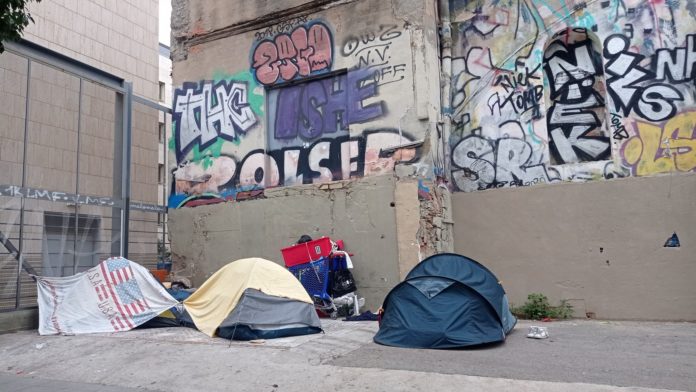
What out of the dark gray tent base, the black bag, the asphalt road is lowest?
the asphalt road

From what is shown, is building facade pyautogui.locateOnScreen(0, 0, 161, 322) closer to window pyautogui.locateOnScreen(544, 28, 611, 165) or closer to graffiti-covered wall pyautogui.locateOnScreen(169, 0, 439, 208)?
graffiti-covered wall pyautogui.locateOnScreen(169, 0, 439, 208)

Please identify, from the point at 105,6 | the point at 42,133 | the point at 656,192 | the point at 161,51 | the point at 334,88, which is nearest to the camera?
the point at 656,192

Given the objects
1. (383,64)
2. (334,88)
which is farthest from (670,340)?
(334,88)

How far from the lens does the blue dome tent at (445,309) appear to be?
7875 millimetres

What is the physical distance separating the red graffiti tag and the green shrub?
683 centimetres

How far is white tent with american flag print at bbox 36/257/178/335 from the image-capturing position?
993 cm

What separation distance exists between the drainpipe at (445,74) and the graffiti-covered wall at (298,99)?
0.43 m

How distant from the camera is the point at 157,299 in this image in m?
10.2

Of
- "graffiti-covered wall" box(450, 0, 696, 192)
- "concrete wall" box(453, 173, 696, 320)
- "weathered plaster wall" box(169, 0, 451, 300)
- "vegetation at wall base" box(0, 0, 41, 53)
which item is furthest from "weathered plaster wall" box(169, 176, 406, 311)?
"vegetation at wall base" box(0, 0, 41, 53)

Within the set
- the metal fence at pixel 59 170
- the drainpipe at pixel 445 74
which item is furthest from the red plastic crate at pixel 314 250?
the metal fence at pixel 59 170

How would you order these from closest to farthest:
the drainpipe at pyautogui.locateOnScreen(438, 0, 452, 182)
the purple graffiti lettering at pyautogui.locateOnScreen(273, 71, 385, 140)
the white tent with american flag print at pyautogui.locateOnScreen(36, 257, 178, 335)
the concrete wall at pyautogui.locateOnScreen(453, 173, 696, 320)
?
the white tent with american flag print at pyautogui.locateOnScreen(36, 257, 178, 335) → the concrete wall at pyautogui.locateOnScreen(453, 173, 696, 320) → the purple graffiti lettering at pyautogui.locateOnScreen(273, 71, 385, 140) → the drainpipe at pyautogui.locateOnScreen(438, 0, 452, 182)

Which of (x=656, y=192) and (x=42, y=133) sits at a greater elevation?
(x=42, y=133)

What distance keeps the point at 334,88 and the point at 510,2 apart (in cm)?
436

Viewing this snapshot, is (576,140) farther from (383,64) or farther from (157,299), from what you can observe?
(157,299)
